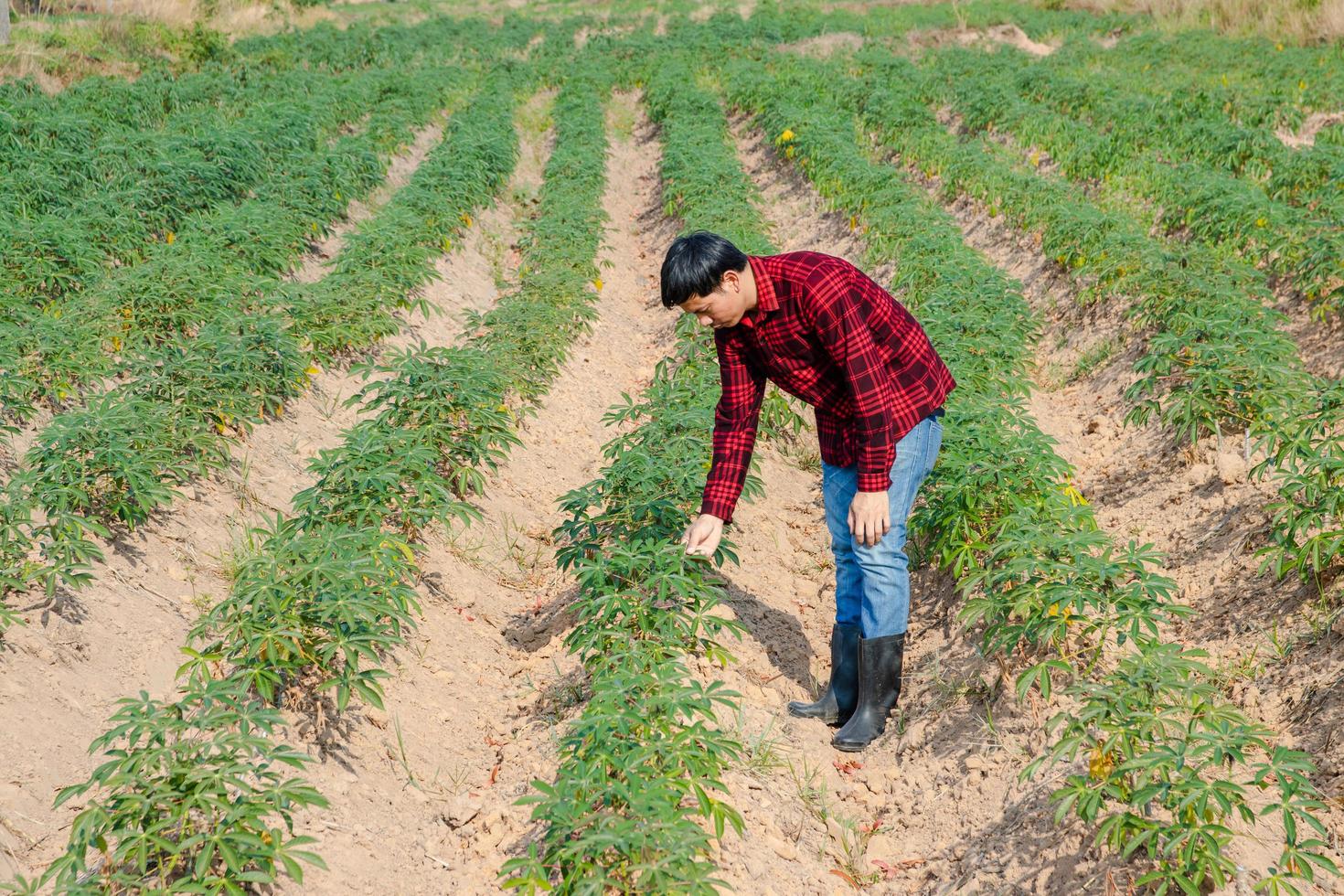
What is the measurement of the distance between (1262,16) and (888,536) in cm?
2030

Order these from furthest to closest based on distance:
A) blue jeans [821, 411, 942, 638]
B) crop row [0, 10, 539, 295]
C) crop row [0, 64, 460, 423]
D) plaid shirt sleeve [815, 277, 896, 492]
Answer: crop row [0, 10, 539, 295]
crop row [0, 64, 460, 423]
blue jeans [821, 411, 942, 638]
plaid shirt sleeve [815, 277, 896, 492]

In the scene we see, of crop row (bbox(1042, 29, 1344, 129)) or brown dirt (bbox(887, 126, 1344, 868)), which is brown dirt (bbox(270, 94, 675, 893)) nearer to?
brown dirt (bbox(887, 126, 1344, 868))

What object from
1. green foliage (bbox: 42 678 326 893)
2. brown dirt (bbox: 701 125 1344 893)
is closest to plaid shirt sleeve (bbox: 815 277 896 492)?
brown dirt (bbox: 701 125 1344 893)

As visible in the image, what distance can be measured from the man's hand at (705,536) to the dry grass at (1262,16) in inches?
686

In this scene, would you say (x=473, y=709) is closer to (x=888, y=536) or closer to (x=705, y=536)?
(x=705, y=536)

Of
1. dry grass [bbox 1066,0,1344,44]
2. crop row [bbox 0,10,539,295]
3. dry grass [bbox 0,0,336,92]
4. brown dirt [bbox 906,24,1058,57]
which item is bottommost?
dry grass [bbox 1066,0,1344,44]

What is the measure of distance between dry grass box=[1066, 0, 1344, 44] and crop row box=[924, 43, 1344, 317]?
5240 mm

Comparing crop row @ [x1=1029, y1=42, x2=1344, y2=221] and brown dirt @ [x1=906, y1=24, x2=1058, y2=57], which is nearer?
crop row @ [x1=1029, y1=42, x2=1344, y2=221]

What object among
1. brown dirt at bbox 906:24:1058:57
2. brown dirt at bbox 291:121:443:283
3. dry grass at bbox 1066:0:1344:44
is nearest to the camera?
brown dirt at bbox 291:121:443:283

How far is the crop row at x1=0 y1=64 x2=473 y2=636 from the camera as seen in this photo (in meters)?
3.28

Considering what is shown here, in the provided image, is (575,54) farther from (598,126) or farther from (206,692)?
(206,692)

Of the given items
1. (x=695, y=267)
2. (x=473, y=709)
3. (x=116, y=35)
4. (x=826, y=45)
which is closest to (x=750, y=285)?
(x=695, y=267)

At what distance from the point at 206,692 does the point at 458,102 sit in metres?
14.4

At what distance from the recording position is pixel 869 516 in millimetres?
2660
